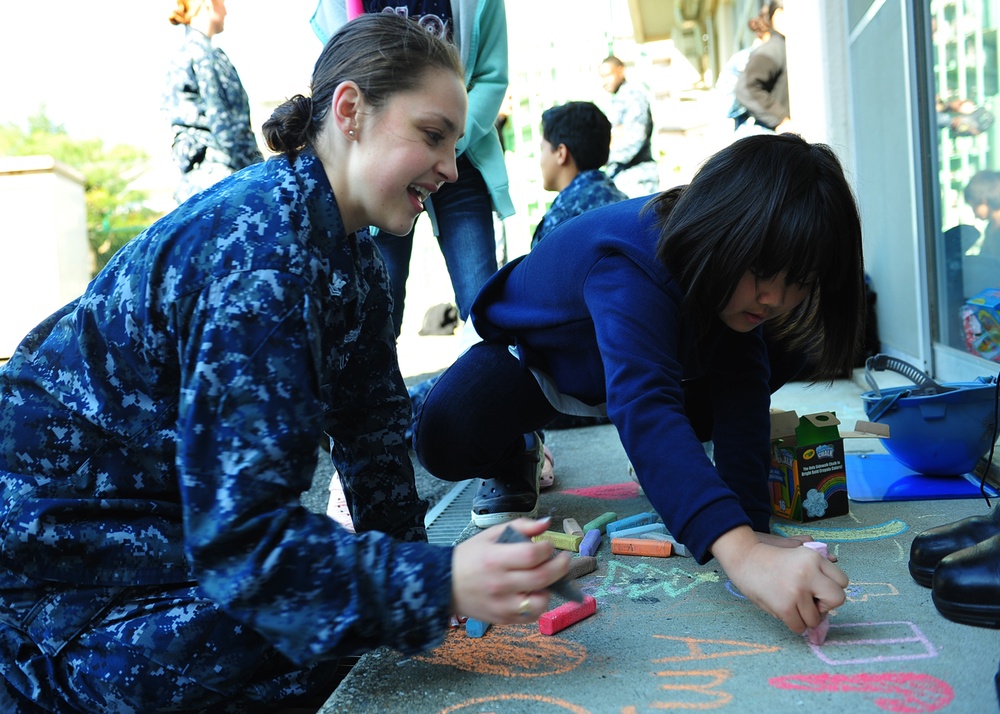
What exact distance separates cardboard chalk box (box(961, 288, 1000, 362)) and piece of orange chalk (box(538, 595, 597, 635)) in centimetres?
179

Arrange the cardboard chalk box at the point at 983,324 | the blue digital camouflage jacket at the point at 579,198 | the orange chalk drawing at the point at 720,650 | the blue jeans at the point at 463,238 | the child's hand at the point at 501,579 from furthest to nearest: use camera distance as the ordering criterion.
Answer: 1. the blue digital camouflage jacket at the point at 579,198
2. the blue jeans at the point at 463,238
3. the cardboard chalk box at the point at 983,324
4. the orange chalk drawing at the point at 720,650
5. the child's hand at the point at 501,579

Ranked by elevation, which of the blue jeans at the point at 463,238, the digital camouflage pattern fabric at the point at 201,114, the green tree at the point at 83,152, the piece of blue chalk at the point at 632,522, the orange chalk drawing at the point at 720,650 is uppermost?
the green tree at the point at 83,152

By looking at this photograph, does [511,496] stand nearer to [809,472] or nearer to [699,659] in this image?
[809,472]

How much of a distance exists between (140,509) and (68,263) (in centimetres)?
674

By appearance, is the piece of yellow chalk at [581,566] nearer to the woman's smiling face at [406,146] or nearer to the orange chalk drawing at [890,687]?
the orange chalk drawing at [890,687]

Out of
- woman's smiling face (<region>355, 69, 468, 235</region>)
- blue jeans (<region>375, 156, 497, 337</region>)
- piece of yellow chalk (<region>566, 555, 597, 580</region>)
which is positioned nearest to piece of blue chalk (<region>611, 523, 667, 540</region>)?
piece of yellow chalk (<region>566, 555, 597, 580</region>)

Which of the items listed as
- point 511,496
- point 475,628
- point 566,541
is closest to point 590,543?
point 566,541

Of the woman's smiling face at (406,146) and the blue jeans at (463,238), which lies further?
the blue jeans at (463,238)

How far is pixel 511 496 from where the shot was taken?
2.22 metres

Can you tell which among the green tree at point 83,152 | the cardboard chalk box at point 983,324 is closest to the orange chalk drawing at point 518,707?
the cardboard chalk box at point 983,324

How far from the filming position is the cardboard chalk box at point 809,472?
2002 mm

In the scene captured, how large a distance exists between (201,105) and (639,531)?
8.14 ft

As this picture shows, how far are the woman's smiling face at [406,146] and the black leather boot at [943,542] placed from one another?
1040 mm

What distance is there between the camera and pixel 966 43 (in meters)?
Answer: 2.87
